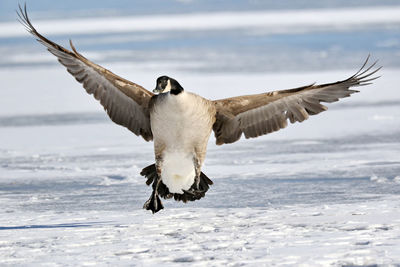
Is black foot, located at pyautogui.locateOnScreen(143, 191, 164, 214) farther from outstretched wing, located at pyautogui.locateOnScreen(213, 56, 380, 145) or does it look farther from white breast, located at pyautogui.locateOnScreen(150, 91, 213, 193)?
outstretched wing, located at pyautogui.locateOnScreen(213, 56, 380, 145)

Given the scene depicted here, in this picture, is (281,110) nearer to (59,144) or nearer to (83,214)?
(83,214)

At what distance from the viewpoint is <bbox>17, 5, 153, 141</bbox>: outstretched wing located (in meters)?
6.59

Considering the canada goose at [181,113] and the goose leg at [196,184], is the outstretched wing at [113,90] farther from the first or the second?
the goose leg at [196,184]

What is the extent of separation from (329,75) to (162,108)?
9.06 metres

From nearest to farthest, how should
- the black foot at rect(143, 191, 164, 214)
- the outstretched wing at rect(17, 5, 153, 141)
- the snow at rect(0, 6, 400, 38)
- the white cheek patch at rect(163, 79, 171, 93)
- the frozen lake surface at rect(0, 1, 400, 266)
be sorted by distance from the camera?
the frozen lake surface at rect(0, 1, 400, 266)
the white cheek patch at rect(163, 79, 171, 93)
the black foot at rect(143, 191, 164, 214)
the outstretched wing at rect(17, 5, 153, 141)
the snow at rect(0, 6, 400, 38)

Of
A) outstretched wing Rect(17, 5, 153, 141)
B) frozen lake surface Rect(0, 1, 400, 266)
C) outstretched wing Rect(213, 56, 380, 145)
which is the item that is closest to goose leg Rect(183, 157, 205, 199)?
frozen lake surface Rect(0, 1, 400, 266)

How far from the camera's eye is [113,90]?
6.81 m

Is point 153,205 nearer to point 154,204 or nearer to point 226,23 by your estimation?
point 154,204

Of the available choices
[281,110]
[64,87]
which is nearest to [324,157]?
Answer: [281,110]

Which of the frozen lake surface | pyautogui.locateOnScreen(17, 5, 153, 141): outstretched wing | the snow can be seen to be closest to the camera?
the frozen lake surface

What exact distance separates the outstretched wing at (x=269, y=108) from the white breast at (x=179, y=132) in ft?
1.37

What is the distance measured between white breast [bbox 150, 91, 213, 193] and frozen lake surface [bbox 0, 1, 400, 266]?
0.85 feet

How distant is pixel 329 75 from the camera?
1466 cm

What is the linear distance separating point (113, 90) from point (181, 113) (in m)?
1.01
